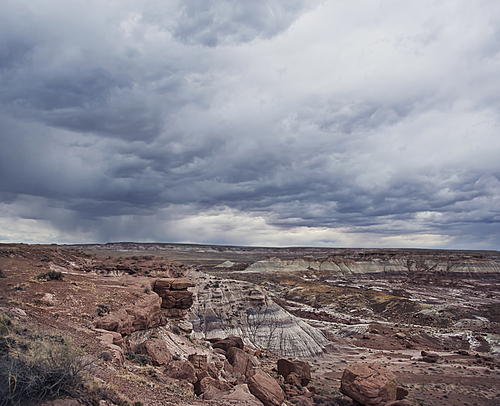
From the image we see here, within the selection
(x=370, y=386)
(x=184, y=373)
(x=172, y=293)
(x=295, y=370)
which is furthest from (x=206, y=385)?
(x=172, y=293)

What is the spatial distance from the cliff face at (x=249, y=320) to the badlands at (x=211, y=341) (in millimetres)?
165

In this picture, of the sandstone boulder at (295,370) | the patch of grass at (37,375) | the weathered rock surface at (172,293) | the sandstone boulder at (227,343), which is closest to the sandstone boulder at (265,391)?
the sandstone boulder at (295,370)

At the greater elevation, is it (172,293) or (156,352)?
(172,293)

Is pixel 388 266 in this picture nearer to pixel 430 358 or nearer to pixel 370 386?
pixel 430 358

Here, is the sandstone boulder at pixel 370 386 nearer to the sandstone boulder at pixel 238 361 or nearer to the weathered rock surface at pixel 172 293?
the sandstone boulder at pixel 238 361

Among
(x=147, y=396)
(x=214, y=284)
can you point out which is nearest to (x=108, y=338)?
(x=147, y=396)

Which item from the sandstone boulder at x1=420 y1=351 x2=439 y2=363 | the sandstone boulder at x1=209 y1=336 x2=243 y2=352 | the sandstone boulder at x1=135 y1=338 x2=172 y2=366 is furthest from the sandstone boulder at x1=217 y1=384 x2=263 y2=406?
the sandstone boulder at x1=420 y1=351 x2=439 y2=363

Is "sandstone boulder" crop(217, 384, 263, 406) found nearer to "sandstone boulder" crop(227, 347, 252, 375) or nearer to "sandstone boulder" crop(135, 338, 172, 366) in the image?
"sandstone boulder" crop(135, 338, 172, 366)

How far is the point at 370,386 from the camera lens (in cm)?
1947

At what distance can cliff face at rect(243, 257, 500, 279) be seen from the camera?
13388cm

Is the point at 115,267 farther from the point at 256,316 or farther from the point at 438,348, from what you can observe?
the point at 438,348

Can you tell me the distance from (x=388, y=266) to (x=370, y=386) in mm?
149790

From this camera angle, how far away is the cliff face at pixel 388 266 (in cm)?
13388

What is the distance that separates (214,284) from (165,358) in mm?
25720
